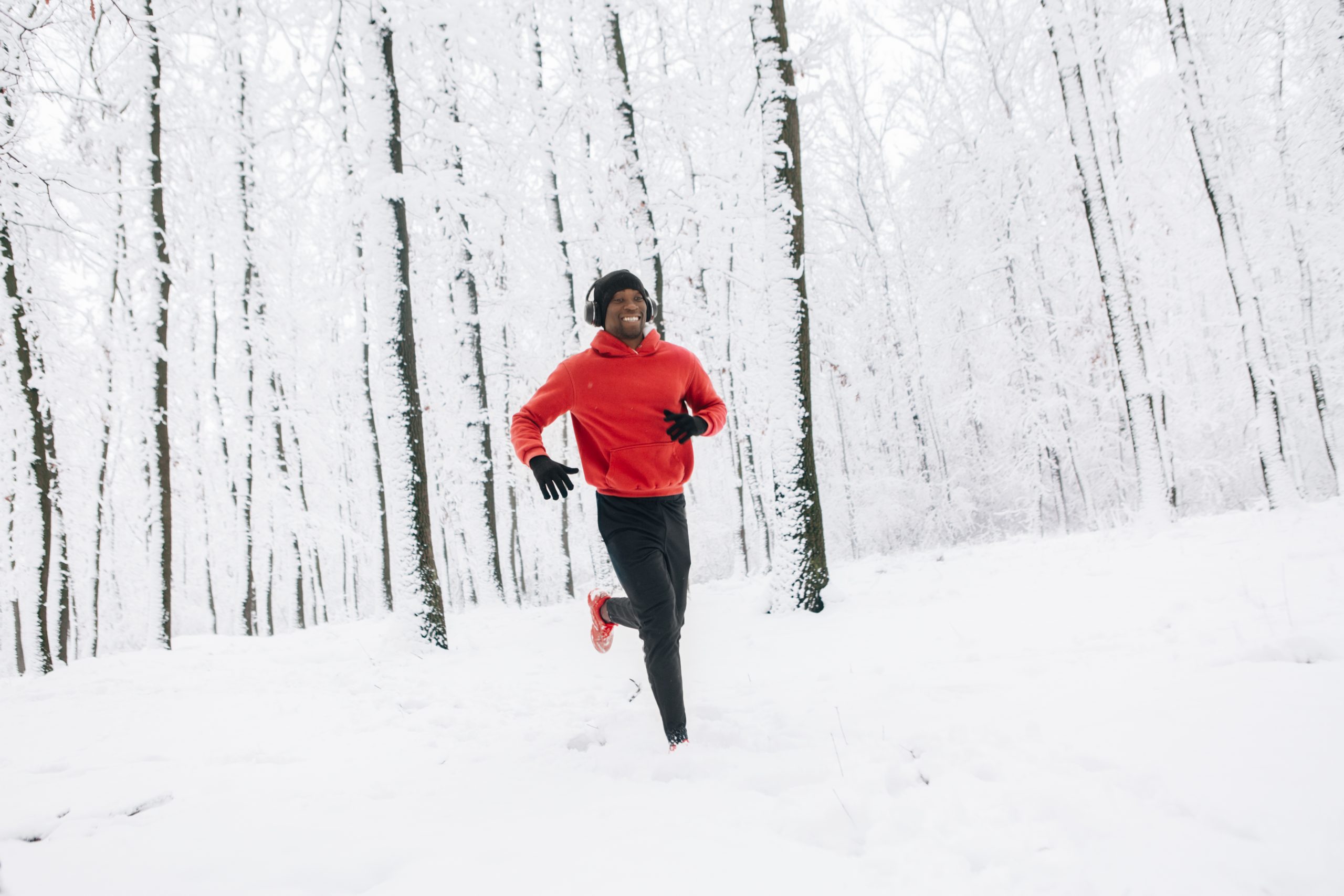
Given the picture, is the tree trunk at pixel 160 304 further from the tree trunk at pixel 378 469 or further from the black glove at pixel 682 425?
the black glove at pixel 682 425

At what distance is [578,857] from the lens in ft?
6.54

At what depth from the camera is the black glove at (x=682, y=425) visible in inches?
124

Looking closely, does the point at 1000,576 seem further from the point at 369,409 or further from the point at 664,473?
the point at 369,409

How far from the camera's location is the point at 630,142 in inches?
363

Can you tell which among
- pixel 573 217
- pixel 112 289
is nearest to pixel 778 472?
pixel 573 217

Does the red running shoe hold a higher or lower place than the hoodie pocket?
lower

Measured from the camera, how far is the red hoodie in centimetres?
321

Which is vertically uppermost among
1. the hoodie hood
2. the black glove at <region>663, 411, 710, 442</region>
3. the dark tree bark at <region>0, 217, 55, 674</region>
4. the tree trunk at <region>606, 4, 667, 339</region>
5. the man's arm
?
the tree trunk at <region>606, 4, 667, 339</region>

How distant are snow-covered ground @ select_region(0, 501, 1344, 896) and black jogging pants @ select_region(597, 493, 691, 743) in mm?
267

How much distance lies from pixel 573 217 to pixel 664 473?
481 inches

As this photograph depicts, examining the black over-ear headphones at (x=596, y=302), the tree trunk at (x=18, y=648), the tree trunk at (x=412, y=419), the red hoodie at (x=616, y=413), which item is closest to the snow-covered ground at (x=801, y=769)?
the red hoodie at (x=616, y=413)

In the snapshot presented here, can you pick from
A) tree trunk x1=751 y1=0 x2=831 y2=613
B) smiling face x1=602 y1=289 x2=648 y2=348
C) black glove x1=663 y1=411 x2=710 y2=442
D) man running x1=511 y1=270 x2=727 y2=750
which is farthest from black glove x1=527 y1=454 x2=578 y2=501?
tree trunk x1=751 y1=0 x2=831 y2=613

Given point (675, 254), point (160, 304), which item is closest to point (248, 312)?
point (160, 304)

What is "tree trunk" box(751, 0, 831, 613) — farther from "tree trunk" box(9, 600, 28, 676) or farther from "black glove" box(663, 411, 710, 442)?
"tree trunk" box(9, 600, 28, 676)
